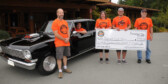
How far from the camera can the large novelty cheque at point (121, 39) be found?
4.89 meters

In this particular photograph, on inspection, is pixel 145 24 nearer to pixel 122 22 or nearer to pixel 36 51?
pixel 122 22

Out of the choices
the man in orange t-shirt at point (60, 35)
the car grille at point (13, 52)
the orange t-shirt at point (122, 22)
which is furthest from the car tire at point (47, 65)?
the orange t-shirt at point (122, 22)

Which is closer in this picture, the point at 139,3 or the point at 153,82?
the point at 153,82

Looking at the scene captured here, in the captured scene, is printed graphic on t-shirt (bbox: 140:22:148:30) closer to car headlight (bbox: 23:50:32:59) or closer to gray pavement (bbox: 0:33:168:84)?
gray pavement (bbox: 0:33:168:84)

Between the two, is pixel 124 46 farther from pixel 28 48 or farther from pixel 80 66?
pixel 28 48

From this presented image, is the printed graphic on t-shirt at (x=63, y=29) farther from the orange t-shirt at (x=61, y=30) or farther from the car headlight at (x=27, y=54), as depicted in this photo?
the car headlight at (x=27, y=54)

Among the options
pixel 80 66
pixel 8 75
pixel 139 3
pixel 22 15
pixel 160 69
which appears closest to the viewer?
pixel 8 75

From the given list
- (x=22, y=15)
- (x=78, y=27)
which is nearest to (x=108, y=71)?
(x=78, y=27)

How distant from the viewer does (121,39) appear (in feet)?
16.4

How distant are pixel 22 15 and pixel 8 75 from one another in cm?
1189

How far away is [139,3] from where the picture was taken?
161 feet

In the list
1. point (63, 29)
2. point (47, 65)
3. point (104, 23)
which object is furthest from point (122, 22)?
point (47, 65)

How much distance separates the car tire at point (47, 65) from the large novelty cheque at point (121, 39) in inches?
70.0

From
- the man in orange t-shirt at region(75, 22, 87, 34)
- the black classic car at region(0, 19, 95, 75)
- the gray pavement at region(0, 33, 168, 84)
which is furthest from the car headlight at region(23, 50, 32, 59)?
the man in orange t-shirt at region(75, 22, 87, 34)
